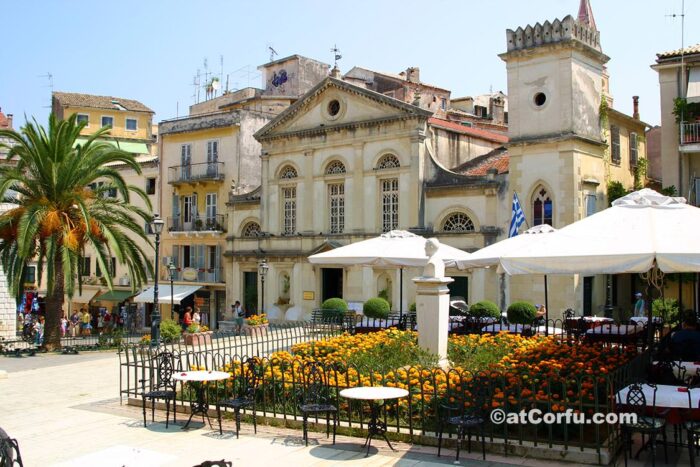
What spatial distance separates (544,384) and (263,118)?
3493 centimetres

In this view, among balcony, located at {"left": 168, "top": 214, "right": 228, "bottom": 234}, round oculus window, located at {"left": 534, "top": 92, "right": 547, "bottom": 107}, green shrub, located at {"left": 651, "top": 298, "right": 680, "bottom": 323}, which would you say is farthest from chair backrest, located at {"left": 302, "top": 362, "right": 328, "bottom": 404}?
balcony, located at {"left": 168, "top": 214, "right": 228, "bottom": 234}

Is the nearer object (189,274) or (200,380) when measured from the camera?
(200,380)

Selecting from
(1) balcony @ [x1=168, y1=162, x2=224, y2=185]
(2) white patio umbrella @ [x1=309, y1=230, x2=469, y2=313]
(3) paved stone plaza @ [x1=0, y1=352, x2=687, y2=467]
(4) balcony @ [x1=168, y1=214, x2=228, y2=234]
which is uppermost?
(1) balcony @ [x1=168, y1=162, x2=224, y2=185]

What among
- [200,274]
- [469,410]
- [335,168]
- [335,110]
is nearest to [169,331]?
[335,168]

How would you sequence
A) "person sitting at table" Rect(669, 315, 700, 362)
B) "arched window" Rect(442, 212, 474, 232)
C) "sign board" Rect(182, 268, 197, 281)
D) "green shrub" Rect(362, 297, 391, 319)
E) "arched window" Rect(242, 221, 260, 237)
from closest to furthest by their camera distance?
"person sitting at table" Rect(669, 315, 700, 362), "green shrub" Rect(362, 297, 391, 319), "arched window" Rect(442, 212, 474, 232), "arched window" Rect(242, 221, 260, 237), "sign board" Rect(182, 268, 197, 281)

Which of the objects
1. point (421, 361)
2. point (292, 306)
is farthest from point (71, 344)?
point (421, 361)

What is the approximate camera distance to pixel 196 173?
4259 centimetres

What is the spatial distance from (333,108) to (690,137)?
52.3 feet

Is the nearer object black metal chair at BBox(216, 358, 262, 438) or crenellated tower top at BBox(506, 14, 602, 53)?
black metal chair at BBox(216, 358, 262, 438)

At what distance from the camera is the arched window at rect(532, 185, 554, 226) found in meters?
28.1

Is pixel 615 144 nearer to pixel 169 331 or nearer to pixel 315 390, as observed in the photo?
pixel 169 331

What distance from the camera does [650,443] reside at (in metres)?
8.68

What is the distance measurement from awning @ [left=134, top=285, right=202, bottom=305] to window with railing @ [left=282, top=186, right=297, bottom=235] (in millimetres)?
Result: 8118

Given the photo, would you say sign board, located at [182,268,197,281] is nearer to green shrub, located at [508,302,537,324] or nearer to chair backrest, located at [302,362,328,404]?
green shrub, located at [508,302,537,324]
